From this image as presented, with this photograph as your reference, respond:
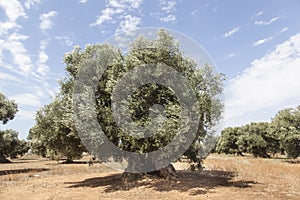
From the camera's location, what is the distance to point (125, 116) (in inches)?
621

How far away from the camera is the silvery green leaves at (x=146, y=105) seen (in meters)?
14.9

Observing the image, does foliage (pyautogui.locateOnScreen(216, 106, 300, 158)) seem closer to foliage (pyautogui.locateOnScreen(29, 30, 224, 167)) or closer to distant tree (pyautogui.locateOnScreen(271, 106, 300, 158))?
distant tree (pyautogui.locateOnScreen(271, 106, 300, 158))

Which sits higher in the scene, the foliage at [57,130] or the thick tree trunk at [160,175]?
the foliage at [57,130]

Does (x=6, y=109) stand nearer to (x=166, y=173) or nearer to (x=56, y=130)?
(x=56, y=130)

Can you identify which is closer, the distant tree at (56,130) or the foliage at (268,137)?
the distant tree at (56,130)

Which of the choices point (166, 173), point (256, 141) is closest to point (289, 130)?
point (256, 141)

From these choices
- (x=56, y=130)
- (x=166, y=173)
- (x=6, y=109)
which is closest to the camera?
(x=166, y=173)

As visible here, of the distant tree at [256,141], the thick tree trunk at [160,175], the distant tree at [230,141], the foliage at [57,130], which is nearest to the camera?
the thick tree trunk at [160,175]

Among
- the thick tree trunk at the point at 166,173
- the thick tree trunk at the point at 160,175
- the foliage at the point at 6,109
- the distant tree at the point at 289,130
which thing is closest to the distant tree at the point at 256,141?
the distant tree at the point at 289,130

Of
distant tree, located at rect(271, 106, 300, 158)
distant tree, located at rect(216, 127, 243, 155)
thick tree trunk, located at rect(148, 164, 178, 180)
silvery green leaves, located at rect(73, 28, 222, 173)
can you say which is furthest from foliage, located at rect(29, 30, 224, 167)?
distant tree, located at rect(216, 127, 243, 155)

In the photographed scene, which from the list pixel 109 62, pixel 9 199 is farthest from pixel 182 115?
pixel 9 199

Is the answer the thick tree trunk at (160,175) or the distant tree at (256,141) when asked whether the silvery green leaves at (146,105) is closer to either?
the thick tree trunk at (160,175)

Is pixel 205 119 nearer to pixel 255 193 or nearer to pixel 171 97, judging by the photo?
pixel 171 97

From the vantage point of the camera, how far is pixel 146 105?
16.2 meters
